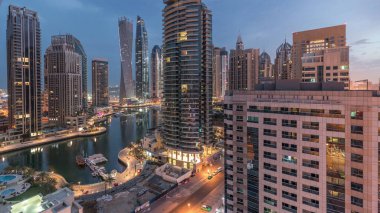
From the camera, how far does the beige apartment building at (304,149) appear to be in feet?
71.3

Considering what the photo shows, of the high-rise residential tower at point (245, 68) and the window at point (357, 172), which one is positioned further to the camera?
the high-rise residential tower at point (245, 68)

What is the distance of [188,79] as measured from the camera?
6225 centimetres

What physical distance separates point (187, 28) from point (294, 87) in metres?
41.7

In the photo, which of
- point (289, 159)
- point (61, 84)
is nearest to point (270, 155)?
point (289, 159)

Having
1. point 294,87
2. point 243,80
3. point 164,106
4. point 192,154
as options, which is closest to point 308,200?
point 294,87

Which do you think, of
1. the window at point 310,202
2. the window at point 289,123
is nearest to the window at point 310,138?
the window at point 289,123

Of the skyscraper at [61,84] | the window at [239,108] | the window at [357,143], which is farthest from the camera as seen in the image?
the skyscraper at [61,84]

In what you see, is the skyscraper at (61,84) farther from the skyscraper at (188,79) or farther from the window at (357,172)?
the window at (357,172)

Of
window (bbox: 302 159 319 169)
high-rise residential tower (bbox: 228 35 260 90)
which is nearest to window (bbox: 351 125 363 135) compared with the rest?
window (bbox: 302 159 319 169)

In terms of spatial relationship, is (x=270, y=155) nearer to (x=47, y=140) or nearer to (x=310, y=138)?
(x=310, y=138)

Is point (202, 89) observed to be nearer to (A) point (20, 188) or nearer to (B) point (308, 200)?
(B) point (308, 200)

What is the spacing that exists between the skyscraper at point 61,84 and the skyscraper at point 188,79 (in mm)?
85558

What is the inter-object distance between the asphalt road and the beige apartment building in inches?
368

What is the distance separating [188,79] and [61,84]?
104978 mm
